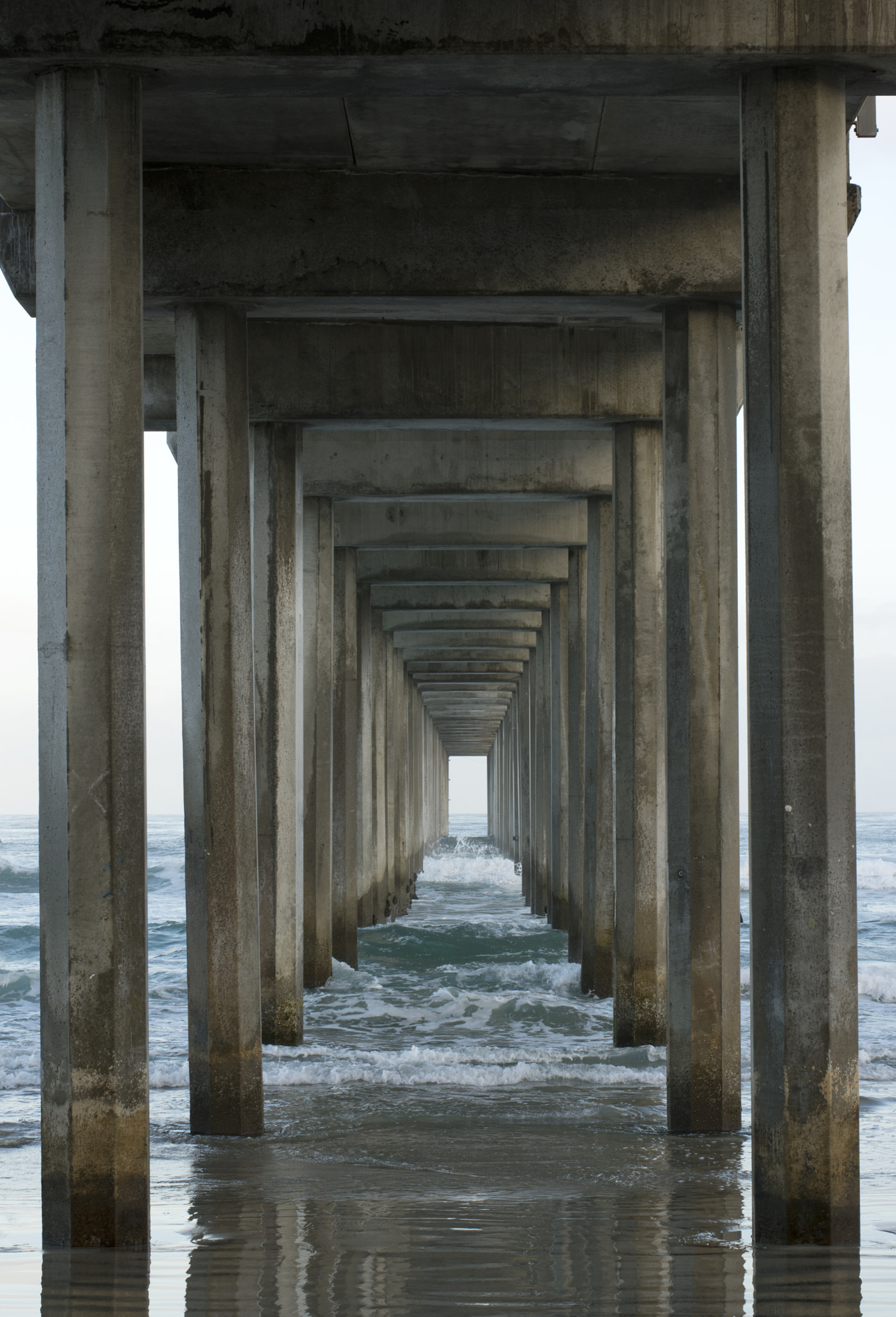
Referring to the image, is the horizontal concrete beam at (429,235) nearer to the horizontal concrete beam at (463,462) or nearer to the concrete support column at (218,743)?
the concrete support column at (218,743)

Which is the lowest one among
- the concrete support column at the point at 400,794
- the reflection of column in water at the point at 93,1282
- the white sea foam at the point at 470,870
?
the white sea foam at the point at 470,870

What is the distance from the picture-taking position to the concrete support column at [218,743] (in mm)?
8594

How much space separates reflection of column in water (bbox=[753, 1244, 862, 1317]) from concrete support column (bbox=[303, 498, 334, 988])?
960cm

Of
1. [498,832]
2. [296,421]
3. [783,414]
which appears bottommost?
[498,832]

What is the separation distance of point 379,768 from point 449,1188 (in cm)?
1841

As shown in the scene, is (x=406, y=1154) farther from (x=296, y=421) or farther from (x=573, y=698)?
(x=573, y=698)

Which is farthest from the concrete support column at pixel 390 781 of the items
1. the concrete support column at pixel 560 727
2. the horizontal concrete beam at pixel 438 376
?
the horizontal concrete beam at pixel 438 376

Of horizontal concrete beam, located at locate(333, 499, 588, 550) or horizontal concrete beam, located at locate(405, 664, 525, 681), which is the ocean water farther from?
horizontal concrete beam, located at locate(405, 664, 525, 681)

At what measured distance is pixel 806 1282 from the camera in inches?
213

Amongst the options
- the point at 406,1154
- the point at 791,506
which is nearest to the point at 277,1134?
the point at 406,1154

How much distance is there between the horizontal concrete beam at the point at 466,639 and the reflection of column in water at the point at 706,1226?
2180cm

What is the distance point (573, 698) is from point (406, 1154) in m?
11.0

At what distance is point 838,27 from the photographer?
20.7 ft

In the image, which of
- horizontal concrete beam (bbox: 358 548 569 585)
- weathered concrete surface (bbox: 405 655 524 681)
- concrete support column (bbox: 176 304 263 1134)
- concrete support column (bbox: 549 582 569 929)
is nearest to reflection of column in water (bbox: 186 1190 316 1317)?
concrete support column (bbox: 176 304 263 1134)
